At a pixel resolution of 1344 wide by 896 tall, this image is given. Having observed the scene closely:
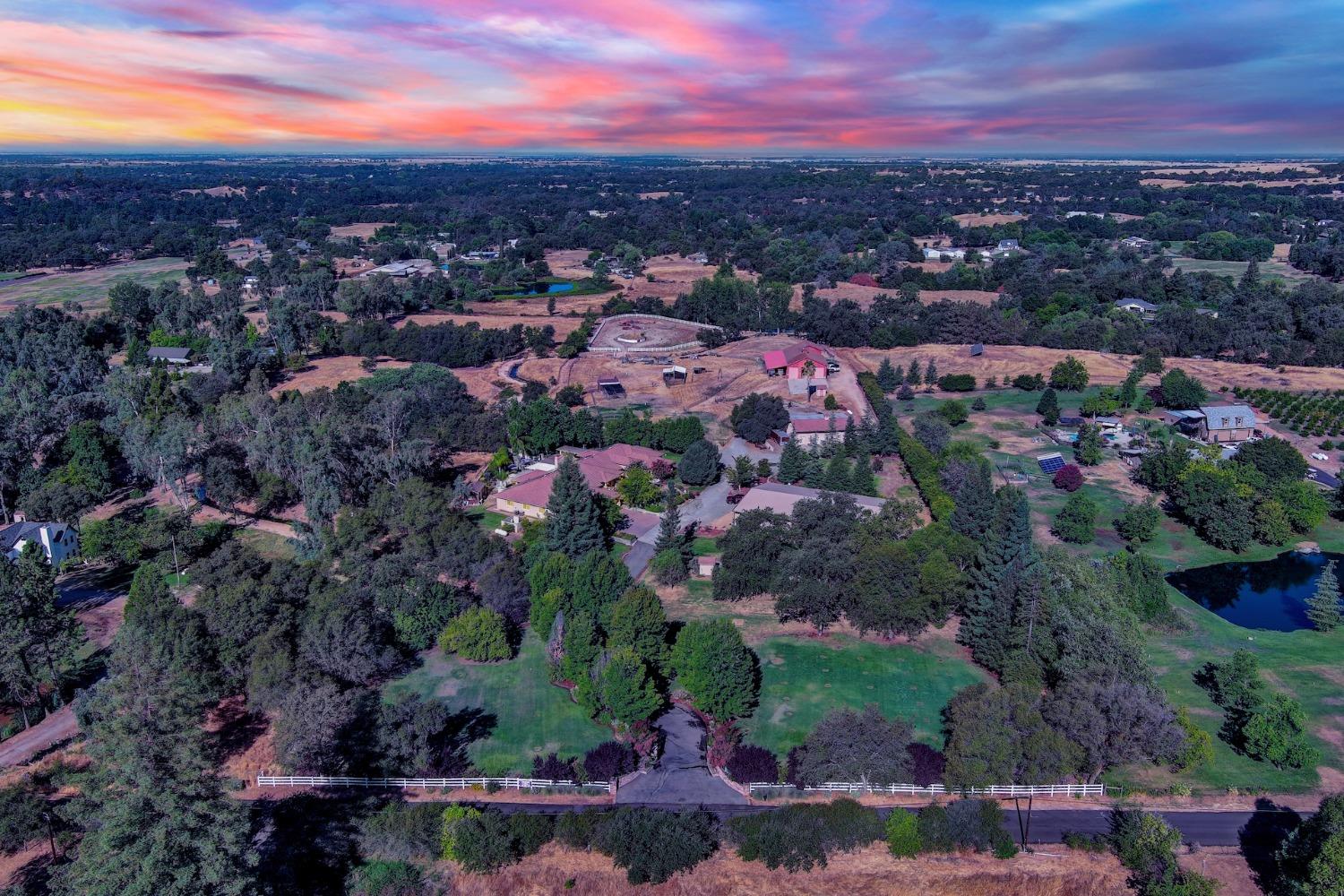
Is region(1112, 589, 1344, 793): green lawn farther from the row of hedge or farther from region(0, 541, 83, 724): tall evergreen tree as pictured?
region(0, 541, 83, 724): tall evergreen tree

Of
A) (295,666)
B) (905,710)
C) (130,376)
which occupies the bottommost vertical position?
(905,710)

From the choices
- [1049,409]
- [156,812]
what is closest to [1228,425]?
[1049,409]

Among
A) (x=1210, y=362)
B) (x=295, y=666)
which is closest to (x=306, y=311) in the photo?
(x=295, y=666)

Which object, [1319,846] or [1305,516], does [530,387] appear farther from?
[1319,846]

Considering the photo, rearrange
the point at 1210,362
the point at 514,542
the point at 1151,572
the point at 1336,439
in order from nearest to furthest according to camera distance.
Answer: the point at 1151,572, the point at 514,542, the point at 1336,439, the point at 1210,362

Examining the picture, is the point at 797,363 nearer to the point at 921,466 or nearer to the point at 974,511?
the point at 921,466

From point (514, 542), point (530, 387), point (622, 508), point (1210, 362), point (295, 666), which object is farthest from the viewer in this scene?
point (1210, 362)
